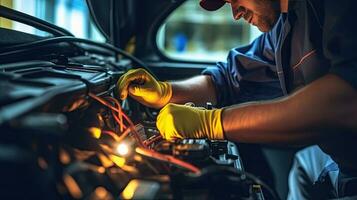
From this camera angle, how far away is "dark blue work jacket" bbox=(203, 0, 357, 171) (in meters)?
1.09

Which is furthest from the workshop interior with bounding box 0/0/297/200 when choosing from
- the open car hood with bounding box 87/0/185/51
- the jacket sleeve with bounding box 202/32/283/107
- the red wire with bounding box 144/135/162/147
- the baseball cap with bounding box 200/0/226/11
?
the open car hood with bounding box 87/0/185/51

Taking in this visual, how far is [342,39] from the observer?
3.56 ft

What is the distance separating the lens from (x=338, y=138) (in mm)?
1267

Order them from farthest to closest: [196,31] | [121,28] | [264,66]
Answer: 1. [196,31]
2. [121,28]
3. [264,66]

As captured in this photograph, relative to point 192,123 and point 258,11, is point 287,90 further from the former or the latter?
point 192,123

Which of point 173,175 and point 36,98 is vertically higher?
point 36,98

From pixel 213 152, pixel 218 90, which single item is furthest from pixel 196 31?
pixel 213 152

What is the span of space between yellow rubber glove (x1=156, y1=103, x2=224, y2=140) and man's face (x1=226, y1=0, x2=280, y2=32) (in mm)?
404

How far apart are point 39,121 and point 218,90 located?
1.12 metres

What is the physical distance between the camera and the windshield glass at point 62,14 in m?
1.66

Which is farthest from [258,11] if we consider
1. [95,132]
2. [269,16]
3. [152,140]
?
[95,132]

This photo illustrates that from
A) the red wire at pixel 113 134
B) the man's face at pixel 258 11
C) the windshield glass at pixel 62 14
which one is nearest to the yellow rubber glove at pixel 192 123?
the red wire at pixel 113 134

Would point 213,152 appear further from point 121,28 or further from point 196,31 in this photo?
point 196,31

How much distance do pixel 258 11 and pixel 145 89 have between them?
0.43 m
